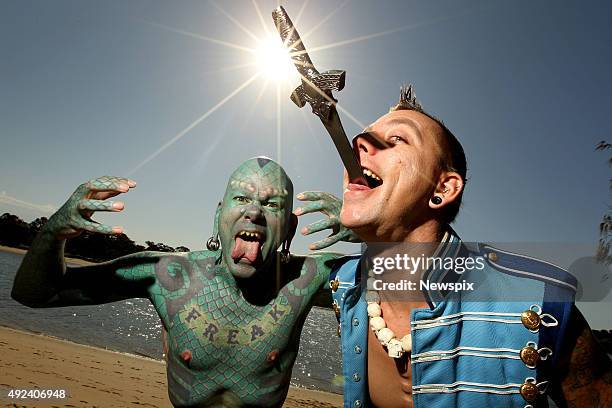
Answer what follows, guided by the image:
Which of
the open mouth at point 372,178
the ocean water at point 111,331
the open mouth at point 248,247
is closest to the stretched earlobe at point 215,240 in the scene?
the open mouth at point 248,247

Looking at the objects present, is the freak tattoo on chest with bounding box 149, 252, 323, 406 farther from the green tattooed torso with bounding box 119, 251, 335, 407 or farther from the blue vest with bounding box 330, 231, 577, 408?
the blue vest with bounding box 330, 231, 577, 408

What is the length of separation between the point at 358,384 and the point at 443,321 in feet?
2.25

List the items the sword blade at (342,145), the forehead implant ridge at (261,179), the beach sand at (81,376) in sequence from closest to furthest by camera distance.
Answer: the sword blade at (342,145) → the forehead implant ridge at (261,179) → the beach sand at (81,376)

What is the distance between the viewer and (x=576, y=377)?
6.15ft

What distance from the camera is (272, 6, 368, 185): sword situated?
6.64 ft

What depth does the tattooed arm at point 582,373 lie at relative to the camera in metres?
1.85

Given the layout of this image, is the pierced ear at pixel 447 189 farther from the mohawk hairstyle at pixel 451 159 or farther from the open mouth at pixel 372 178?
the open mouth at pixel 372 178

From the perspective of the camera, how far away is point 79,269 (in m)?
→ 2.96

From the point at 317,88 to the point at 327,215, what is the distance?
1.50 metres

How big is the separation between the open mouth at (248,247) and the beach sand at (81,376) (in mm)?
6494

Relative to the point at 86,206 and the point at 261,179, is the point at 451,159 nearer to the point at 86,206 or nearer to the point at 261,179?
the point at 261,179

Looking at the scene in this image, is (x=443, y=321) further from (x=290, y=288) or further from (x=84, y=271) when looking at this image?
(x=84, y=271)

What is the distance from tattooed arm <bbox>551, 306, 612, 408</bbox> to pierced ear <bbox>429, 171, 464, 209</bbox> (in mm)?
822

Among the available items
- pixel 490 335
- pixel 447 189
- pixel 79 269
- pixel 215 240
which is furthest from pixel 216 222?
pixel 490 335
